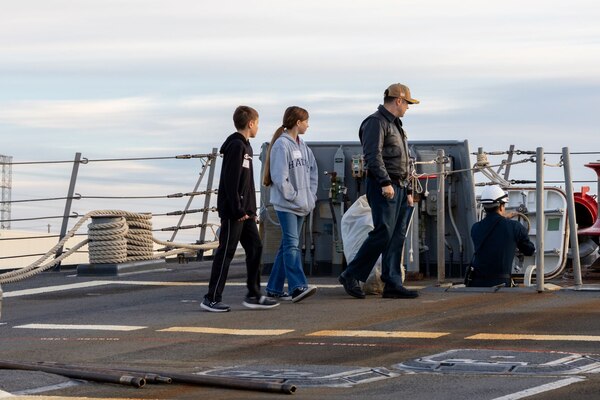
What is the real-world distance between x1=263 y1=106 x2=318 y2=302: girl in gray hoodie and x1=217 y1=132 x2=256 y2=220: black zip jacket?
0.43 meters

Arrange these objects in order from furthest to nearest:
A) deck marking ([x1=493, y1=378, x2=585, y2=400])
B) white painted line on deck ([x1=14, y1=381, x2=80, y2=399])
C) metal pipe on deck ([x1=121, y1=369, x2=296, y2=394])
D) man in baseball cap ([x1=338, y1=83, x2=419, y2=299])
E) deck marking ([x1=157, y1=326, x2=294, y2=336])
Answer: man in baseball cap ([x1=338, y1=83, x2=419, y2=299])
deck marking ([x1=157, y1=326, x2=294, y2=336])
white painted line on deck ([x1=14, y1=381, x2=80, y2=399])
metal pipe on deck ([x1=121, y1=369, x2=296, y2=394])
deck marking ([x1=493, y1=378, x2=585, y2=400])

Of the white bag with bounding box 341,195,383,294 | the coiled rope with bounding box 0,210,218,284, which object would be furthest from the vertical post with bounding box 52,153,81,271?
the white bag with bounding box 341,195,383,294

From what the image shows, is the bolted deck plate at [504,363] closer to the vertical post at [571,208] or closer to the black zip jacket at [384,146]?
the black zip jacket at [384,146]

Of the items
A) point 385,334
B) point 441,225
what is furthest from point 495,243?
point 385,334

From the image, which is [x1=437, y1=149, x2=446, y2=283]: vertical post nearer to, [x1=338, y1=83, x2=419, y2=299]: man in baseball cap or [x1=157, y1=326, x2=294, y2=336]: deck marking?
[x1=338, y1=83, x2=419, y2=299]: man in baseball cap

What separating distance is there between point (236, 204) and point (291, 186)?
75 centimetres

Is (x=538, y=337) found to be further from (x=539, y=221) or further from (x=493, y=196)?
(x=493, y=196)

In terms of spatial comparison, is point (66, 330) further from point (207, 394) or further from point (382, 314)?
point (207, 394)

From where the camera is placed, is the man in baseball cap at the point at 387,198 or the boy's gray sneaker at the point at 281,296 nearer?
the man in baseball cap at the point at 387,198

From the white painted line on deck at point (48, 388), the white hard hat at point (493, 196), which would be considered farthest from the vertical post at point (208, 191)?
the white painted line on deck at point (48, 388)

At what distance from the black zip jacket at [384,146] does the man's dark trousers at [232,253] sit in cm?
121

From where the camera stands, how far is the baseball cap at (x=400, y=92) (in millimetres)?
12758

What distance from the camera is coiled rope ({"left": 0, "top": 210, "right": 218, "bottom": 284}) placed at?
17.1 metres

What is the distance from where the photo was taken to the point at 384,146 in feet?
42.0
